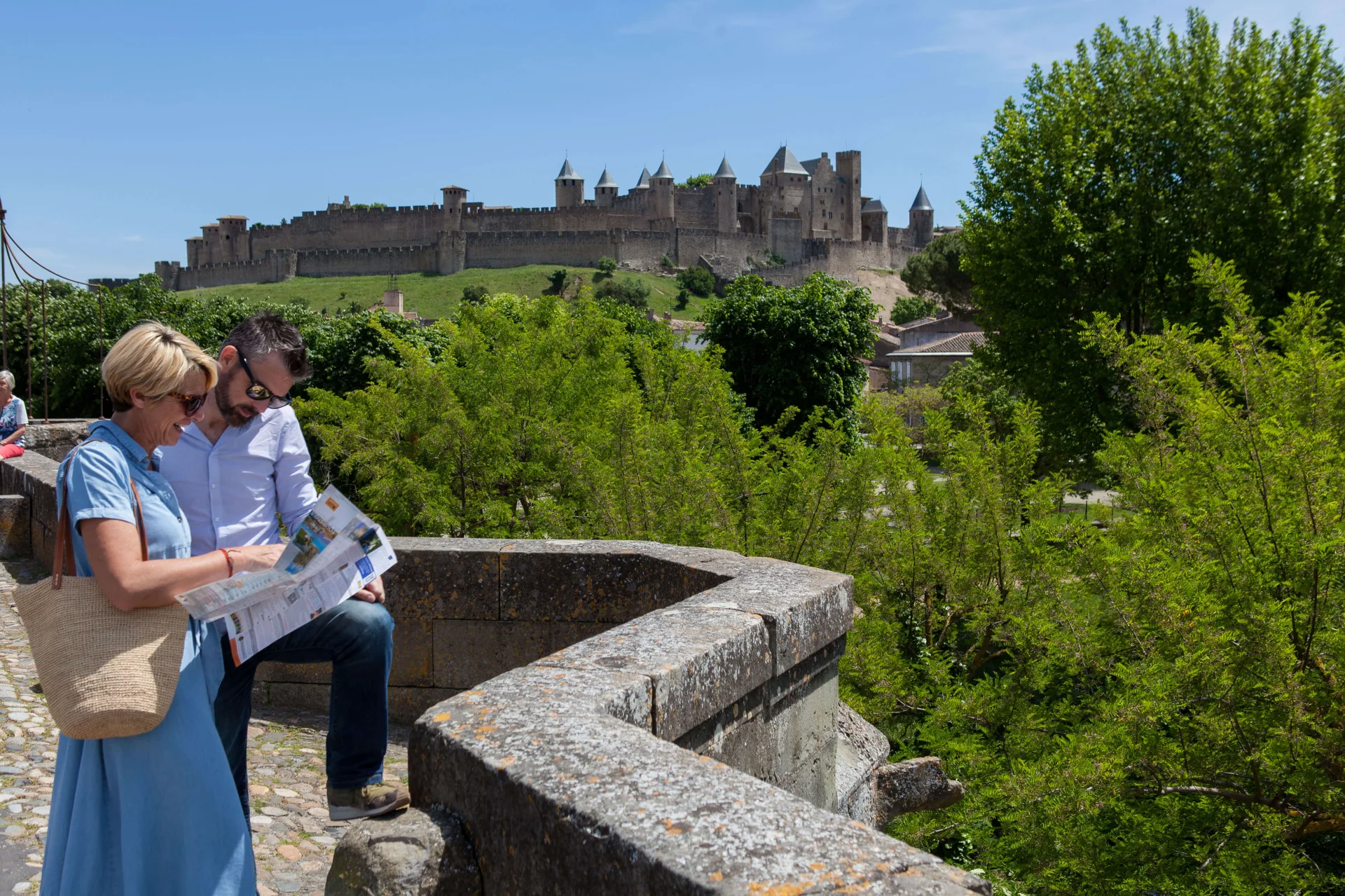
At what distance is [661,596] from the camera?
13.9ft

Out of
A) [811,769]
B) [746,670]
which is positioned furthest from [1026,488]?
[746,670]

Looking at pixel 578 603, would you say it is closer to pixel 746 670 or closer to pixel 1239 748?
pixel 746 670

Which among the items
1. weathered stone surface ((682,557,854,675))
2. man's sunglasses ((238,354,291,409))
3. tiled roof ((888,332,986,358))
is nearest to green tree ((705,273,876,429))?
weathered stone surface ((682,557,854,675))

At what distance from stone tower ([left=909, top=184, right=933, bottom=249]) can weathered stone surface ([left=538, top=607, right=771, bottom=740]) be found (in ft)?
363

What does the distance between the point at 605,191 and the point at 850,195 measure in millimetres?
23955

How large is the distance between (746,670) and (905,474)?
4971 mm

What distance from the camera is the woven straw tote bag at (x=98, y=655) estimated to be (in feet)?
7.48

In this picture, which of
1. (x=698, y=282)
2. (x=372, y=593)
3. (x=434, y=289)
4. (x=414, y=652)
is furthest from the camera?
(x=698, y=282)

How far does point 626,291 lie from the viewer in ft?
237

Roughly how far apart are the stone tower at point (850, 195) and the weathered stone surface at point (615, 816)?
104734mm

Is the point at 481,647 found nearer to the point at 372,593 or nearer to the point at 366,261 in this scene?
the point at 372,593

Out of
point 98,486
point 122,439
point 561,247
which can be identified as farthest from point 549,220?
point 98,486

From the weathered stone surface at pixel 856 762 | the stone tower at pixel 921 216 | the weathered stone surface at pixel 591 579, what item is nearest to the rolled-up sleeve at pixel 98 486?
the weathered stone surface at pixel 591 579

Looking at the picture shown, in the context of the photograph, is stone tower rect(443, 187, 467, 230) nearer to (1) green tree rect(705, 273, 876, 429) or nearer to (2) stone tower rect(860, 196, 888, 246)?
(2) stone tower rect(860, 196, 888, 246)
